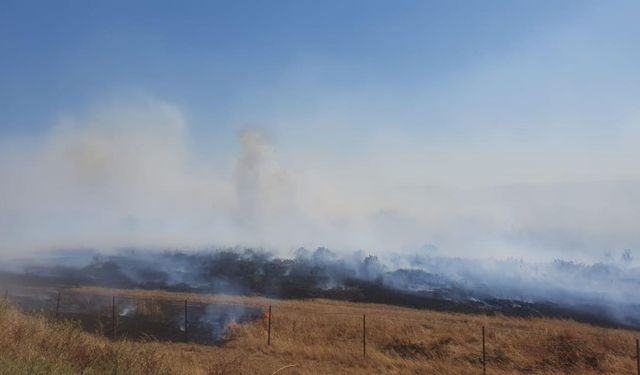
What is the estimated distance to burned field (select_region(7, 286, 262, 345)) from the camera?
92.4 ft

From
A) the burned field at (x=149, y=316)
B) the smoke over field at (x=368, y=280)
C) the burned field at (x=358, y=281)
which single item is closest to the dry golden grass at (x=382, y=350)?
the burned field at (x=149, y=316)

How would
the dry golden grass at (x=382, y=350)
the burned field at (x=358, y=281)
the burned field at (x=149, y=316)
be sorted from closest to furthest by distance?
the dry golden grass at (x=382, y=350)
the burned field at (x=149, y=316)
the burned field at (x=358, y=281)

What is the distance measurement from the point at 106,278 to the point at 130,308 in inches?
1687

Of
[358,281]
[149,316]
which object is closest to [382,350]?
[149,316]

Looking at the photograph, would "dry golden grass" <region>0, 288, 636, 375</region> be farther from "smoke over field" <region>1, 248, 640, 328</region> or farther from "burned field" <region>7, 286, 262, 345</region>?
"smoke over field" <region>1, 248, 640, 328</region>

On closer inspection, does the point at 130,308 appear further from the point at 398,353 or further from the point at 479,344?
the point at 479,344

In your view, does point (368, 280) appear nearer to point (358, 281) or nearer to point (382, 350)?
point (358, 281)

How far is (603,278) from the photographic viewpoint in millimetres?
93500

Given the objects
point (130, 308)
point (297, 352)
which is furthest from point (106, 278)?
point (297, 352)

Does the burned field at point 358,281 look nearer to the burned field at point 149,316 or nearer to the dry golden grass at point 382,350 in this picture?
the burned field at point 149,316

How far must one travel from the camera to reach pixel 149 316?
34.0 metres

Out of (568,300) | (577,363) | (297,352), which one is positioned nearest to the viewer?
(577,363)

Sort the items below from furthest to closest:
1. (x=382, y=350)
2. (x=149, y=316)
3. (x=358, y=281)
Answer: (x=358, y=281)
(x=149, y=316)
(x=382, y=350)

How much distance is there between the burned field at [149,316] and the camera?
1109 inches
